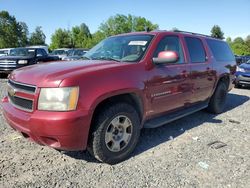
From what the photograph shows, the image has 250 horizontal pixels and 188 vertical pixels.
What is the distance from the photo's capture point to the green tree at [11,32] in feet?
182

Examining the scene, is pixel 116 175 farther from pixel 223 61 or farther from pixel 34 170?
pixel 223 61

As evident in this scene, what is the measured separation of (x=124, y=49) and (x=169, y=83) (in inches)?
37.2

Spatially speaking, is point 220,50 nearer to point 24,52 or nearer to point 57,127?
point 57,127

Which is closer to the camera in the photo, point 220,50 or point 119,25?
point 220,50

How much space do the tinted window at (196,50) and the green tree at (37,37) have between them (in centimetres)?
6523

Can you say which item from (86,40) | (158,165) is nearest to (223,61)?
(158,165)

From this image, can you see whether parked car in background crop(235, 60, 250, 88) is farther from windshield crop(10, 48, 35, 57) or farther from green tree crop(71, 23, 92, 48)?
green tree crop(71, 23, 92, 48)

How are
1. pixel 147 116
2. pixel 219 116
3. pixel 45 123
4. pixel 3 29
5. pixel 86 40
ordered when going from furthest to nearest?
1. pixel 86 40
2. pixel 3 29
3. pixel 219 116
4. pixel 147 116
5. pixel 45 123

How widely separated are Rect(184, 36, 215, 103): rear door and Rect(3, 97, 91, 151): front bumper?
267 centimetres

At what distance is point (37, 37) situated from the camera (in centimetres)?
6831

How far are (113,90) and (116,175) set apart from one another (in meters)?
1.10

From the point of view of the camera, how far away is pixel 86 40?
61594 mm

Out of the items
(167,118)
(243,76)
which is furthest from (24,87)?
(243,76)

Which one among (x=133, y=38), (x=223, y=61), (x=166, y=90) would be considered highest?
(x=133, y=38)
